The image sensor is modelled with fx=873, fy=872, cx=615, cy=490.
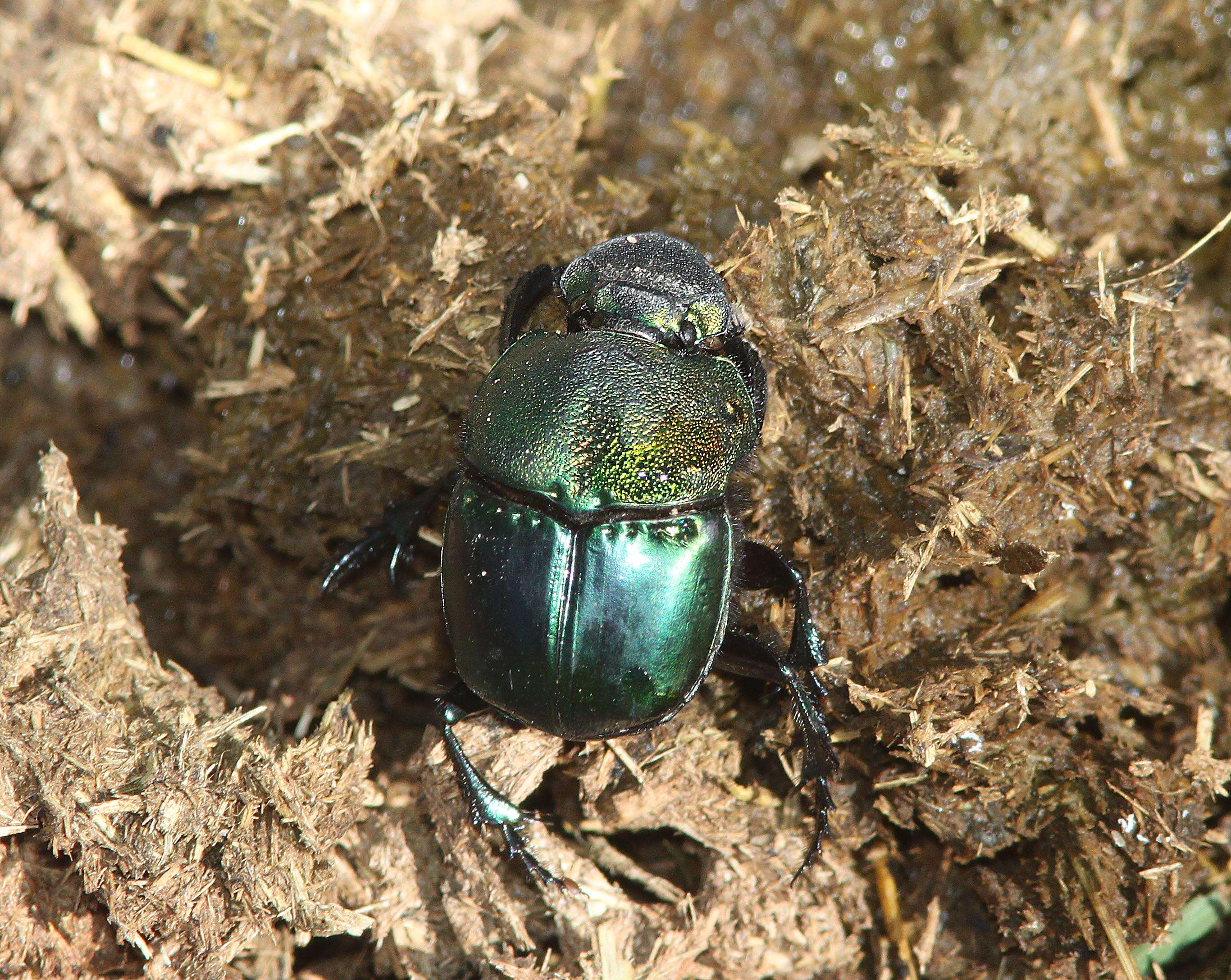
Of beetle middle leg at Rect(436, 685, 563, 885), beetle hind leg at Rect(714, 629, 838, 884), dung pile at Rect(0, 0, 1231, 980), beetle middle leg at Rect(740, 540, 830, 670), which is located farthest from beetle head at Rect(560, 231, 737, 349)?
beetle middle leg at Rect(436, 685, 563, 885)

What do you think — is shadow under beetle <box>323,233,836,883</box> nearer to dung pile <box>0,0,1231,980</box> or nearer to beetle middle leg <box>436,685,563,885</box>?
beetle middle leg <box>436,685,563,885</box>

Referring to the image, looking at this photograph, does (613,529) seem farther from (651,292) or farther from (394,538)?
(394,538)

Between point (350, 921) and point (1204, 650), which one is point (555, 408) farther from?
point (1204, 650)

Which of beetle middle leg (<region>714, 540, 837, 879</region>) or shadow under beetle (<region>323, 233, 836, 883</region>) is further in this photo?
beetle middle leg (<region>714, 540, 837, 879</region>)

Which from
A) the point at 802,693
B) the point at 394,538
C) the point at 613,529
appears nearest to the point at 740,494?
the point at 613,529

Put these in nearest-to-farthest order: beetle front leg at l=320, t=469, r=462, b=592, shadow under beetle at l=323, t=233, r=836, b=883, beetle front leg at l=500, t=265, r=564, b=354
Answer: shadow under beetle at l=323, t=233, r=836, b=883, beetle front leg at l=500, t=265, r=564, b=354, beetle front leg at l=320, t=469, r=462, b=592

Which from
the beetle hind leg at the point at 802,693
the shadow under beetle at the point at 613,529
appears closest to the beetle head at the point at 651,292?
the shadow under beetle at the point at 613,529

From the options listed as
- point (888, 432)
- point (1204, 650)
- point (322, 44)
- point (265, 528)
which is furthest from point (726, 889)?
point (322, 44)
